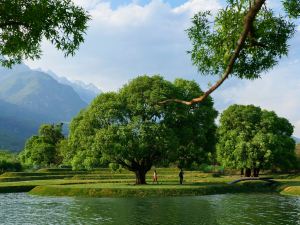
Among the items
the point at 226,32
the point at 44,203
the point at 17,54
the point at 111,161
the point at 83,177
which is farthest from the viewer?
the point at 83,177

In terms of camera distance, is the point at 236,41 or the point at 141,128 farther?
the point at 141,128

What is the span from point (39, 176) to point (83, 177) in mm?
11309

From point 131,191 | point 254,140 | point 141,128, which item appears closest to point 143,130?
point 141,128

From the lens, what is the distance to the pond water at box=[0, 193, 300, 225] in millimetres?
35625

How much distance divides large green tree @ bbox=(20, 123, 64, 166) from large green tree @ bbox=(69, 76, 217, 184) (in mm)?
71671

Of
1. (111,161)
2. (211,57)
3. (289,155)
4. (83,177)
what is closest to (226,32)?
(211,57)

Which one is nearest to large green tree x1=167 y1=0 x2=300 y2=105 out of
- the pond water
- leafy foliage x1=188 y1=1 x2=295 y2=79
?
leafy foliage x1=188 y1=1 x2=295 y2=79

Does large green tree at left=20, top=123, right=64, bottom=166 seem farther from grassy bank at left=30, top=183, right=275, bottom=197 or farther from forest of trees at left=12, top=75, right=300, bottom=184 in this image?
grassy bank at left=30, top=183, right=275, bottom=197

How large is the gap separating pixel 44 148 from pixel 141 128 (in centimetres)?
8532

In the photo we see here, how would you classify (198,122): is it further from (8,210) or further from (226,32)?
(226,32)

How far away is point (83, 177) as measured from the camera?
3497 inches

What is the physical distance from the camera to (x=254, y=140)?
95.4m

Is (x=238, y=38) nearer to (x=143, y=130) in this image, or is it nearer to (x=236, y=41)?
(x=236, y=41)

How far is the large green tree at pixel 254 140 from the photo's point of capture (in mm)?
94312
